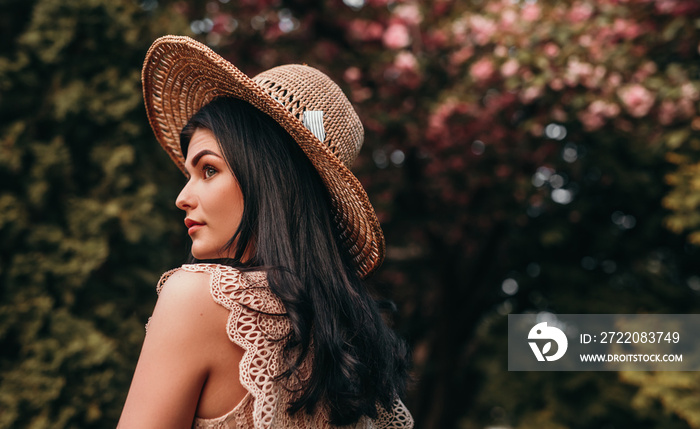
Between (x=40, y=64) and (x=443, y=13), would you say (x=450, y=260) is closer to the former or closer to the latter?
(x=443, y=13)

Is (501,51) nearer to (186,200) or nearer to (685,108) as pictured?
(685,108)

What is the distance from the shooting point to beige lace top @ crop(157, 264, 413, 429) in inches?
43.9

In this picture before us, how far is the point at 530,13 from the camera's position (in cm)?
398

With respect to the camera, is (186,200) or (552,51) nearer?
(186,200)

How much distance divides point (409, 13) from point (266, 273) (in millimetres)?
3501

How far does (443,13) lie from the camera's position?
4.55 meters

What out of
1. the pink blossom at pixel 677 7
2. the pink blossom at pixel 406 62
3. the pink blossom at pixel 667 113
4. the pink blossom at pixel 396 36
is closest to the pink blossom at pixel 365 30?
the pink blossom at pixel 396 36

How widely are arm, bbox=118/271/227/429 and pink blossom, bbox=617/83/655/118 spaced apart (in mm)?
3544

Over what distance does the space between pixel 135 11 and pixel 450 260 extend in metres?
3.63

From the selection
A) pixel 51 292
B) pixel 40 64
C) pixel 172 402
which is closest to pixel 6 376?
pixel 51 292

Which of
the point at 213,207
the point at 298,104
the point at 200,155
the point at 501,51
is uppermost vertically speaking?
the point at 501,51

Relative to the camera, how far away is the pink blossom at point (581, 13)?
3.92 metres

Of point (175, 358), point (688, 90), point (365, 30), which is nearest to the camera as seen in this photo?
point (175, 358)

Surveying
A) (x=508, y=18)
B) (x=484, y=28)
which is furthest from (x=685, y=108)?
(x=484, y=28)
